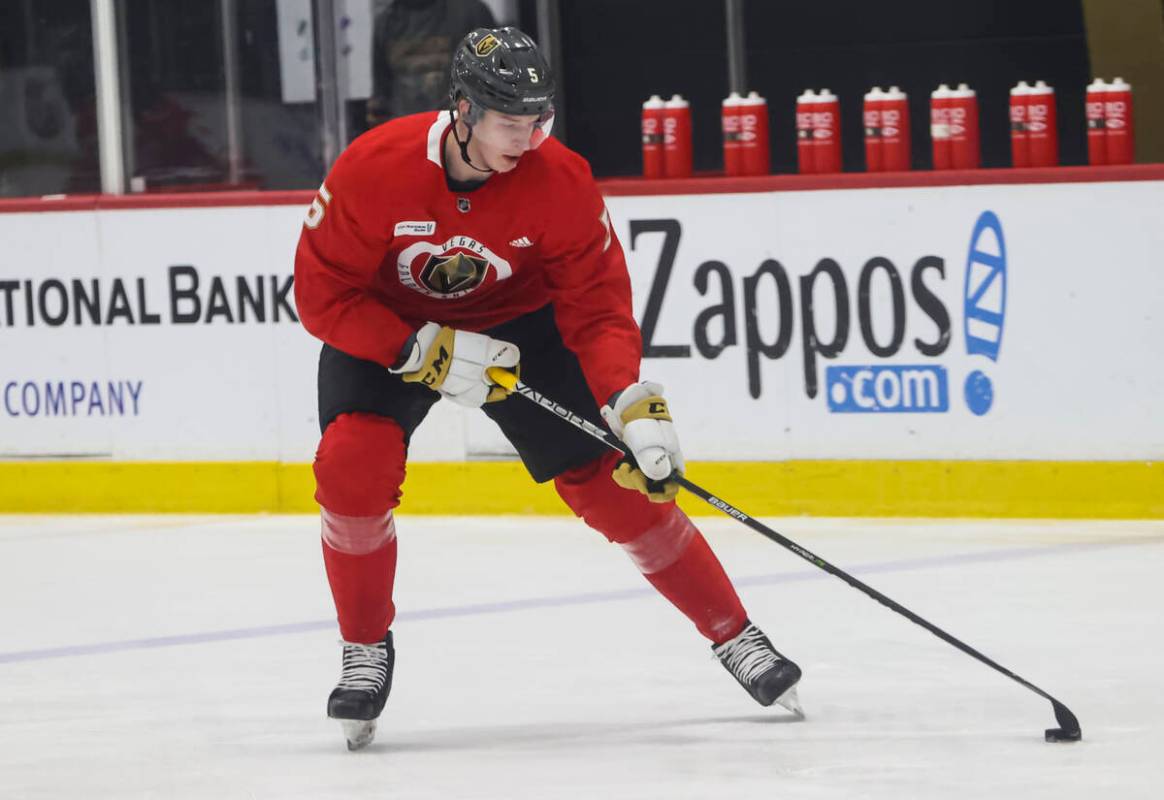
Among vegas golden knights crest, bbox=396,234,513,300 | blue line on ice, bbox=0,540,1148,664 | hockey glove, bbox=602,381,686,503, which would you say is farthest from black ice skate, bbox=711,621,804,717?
blue line on ice, bbox=0,540,1148,664

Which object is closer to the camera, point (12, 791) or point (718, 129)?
point (12, 791)

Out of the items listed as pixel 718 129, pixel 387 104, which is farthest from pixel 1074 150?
pixel 387 104

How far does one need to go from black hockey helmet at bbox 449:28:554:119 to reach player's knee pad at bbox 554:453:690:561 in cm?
64

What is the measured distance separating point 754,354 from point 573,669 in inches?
79.0

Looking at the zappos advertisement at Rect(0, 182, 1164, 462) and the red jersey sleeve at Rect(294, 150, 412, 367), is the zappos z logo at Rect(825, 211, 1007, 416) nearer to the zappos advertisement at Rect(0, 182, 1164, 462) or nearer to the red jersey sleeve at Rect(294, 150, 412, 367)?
the zappos advertisement at Rect(0, 182, 1164, 462)

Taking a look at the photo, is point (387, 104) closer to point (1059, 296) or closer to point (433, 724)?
point (1059, 296)

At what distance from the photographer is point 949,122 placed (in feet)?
20.6

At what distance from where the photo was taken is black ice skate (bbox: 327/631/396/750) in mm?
3820

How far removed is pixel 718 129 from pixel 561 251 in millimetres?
4378

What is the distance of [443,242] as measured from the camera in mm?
3811

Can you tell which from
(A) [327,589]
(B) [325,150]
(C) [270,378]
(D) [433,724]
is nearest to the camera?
(D) [433,724]

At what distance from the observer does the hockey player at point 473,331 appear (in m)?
3.75

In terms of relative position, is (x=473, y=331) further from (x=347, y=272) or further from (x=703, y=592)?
(x=703, y=592)

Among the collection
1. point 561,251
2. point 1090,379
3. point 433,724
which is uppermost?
point 561,251
